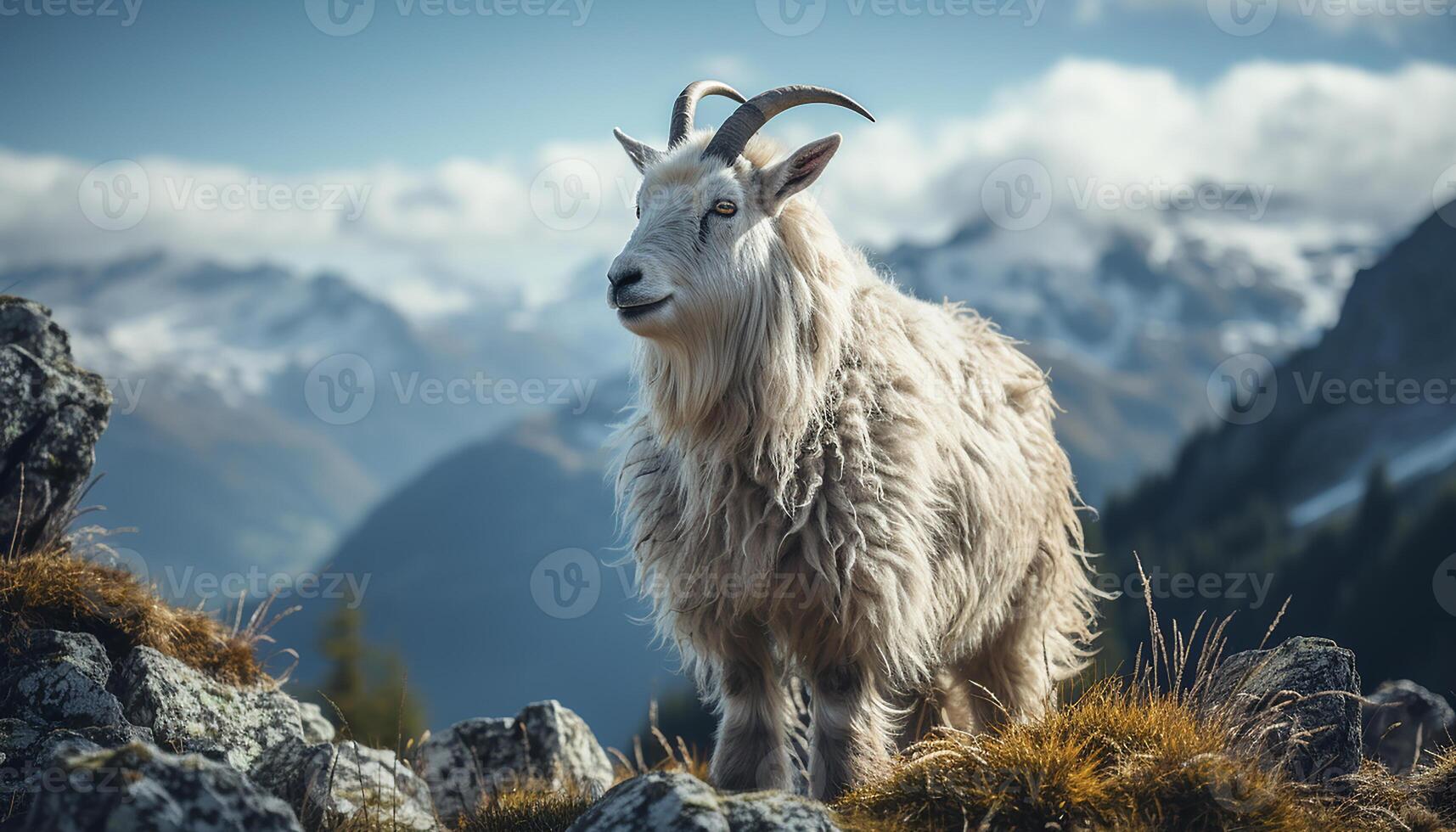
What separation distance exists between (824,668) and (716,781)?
1.02m

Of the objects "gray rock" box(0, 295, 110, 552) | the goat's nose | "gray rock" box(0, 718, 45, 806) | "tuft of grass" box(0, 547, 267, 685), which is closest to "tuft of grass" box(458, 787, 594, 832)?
"tuft of grass" box(0, 547, 267, 685)

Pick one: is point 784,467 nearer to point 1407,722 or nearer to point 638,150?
point 638,150

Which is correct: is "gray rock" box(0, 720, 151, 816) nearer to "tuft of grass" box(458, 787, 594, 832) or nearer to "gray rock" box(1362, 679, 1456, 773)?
"tuft of grass" box(458, 787, 594, 832)

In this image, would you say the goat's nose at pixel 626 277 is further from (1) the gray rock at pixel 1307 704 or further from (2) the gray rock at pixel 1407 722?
(2) the gray rock at pixel 1407 722

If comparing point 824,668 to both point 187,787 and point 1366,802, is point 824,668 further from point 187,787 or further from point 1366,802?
point 187,787

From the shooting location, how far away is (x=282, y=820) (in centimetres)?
468

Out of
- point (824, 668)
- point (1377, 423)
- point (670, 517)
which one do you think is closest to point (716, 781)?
point (824, 668)

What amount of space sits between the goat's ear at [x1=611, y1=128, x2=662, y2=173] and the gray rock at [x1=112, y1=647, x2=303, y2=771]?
474 cm

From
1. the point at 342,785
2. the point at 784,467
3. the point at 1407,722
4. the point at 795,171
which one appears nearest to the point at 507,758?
the point at 342,785

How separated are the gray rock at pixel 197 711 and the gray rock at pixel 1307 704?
6.08 m

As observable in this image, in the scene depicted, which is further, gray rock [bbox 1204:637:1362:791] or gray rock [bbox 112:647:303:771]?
gray rock [bbox 112:647:303:771]

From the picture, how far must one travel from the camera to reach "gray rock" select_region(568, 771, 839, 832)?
5.04 meters

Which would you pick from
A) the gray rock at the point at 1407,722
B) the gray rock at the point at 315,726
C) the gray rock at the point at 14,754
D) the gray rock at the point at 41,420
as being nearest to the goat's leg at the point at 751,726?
the gray rock at the point at 315,726

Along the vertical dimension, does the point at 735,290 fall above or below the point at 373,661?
above
